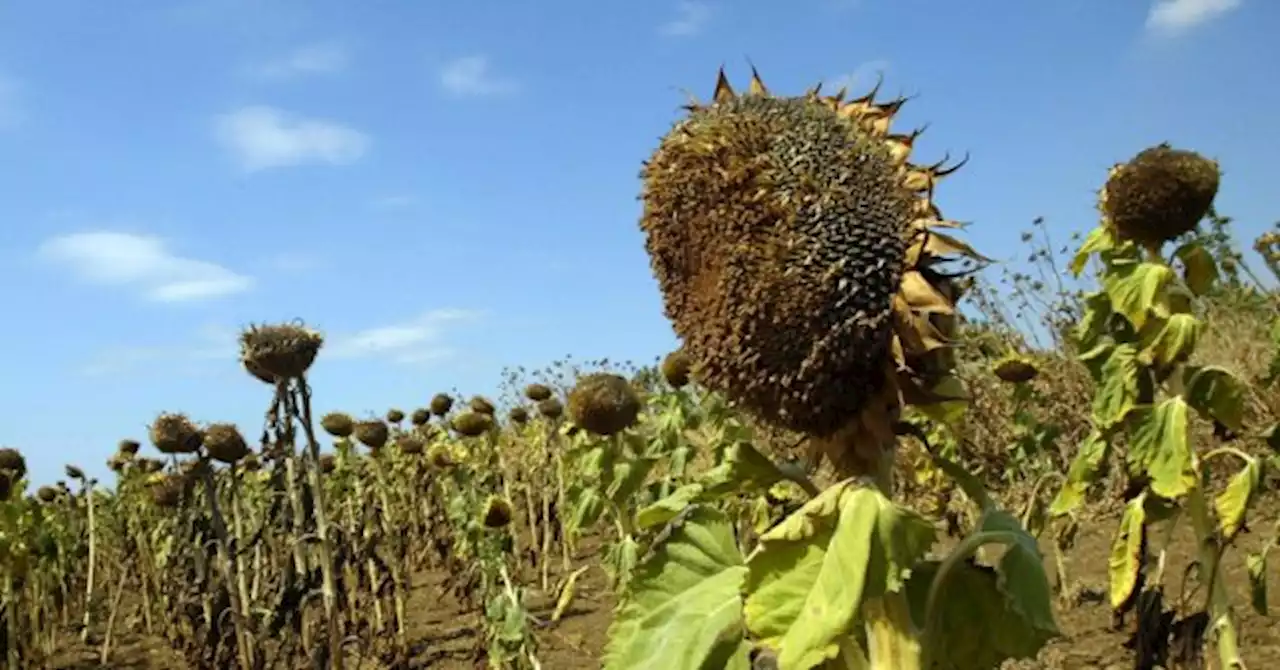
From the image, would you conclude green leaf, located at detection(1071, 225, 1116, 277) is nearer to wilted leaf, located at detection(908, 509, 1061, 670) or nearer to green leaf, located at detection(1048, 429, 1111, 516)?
green leaf, located at detection(1048, 429, 1111, 516)

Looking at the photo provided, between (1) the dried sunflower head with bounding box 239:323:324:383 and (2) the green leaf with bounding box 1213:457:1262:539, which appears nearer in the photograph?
(2) the green leaf with bounding box 1213:457:1262:539

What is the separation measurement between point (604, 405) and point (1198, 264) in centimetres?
315

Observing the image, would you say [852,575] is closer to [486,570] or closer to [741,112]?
[741,112]

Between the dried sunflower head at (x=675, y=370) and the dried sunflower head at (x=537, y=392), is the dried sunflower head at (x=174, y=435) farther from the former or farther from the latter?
the dried sunflower head at (x=537, y=392)

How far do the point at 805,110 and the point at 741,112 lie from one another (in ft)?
0.37

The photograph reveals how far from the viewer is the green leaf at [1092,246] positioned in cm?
466

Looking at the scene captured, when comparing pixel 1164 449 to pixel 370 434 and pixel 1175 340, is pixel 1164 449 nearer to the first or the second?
pixel 1175 340

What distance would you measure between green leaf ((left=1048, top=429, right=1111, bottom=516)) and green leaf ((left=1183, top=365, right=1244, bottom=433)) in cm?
36

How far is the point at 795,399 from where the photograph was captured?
197cm

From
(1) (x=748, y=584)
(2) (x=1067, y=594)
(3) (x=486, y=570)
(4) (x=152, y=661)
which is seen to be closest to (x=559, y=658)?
(3) (x=486, y=570)

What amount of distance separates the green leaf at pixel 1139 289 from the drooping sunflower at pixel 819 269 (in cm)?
252

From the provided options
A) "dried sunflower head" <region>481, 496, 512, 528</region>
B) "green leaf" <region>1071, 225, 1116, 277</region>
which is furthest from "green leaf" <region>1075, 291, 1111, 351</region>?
"dried sunflower head" <region>481, 496, 512, 528</region>

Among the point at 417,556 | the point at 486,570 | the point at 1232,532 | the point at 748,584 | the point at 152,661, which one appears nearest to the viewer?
the point at 748,584

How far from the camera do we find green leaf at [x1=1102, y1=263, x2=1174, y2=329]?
423cm
